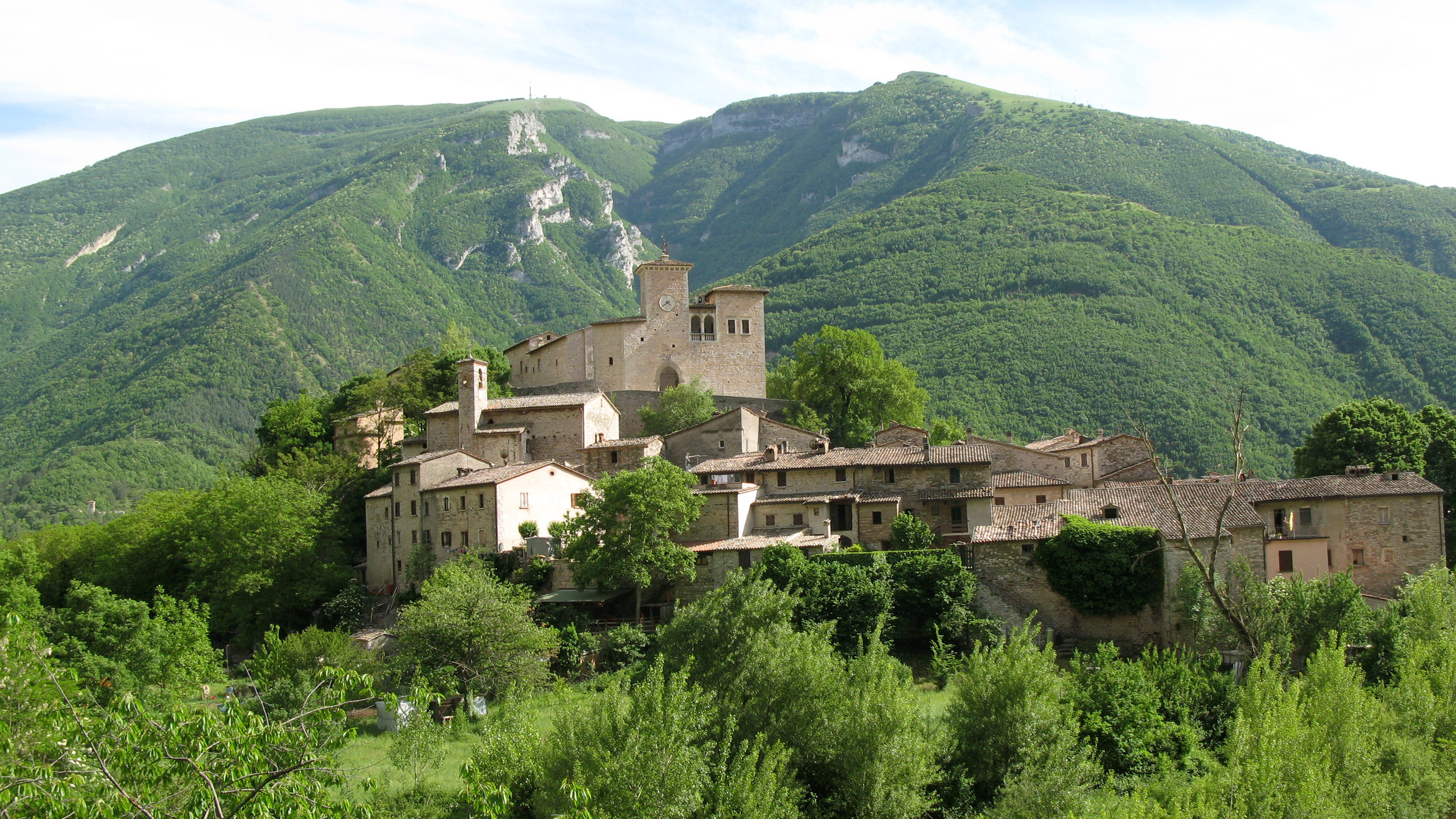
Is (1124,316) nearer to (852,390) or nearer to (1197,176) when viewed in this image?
(852,390)

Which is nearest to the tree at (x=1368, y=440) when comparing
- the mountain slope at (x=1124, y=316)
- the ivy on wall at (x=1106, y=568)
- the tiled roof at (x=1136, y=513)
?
the tiled roof at (x=1136, y=513)

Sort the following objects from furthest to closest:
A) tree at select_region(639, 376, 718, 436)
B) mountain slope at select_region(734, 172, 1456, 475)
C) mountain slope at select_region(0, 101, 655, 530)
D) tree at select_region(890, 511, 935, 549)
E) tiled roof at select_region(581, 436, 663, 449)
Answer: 1. mountain slope at select_region(0, 101, 655, 530)
2. mountain slope at select_region(734, 172, 1456, 475)
3. tree at select_region(639, 376, 718, 436)
4. tiled roof at select_region(581, 436, 663, 449)
5. tree at select_region(890, 511, 935, 549)

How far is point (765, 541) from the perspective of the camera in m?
42.1

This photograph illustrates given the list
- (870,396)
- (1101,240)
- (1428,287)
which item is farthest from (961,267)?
(870,396)

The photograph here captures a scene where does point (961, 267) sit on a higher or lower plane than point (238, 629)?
higher

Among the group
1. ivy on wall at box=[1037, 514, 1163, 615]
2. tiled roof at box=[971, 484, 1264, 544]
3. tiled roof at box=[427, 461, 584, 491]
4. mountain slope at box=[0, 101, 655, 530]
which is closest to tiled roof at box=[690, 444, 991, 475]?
tiled roof at box=[971, 484, 1264, 544]

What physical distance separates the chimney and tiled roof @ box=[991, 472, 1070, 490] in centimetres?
2303

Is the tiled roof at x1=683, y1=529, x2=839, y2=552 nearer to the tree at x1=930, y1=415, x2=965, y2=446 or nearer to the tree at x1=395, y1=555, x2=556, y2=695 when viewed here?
the tree at x1=395, y1=555, x2=556, y2=695

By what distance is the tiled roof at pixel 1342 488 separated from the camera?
4131cm

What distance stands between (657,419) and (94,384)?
94856 millimetres

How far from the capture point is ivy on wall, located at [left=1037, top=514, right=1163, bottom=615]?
3784 centimetres

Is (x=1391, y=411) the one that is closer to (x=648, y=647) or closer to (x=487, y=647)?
(x=648, y=647)

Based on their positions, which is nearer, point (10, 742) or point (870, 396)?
point (10, 742)

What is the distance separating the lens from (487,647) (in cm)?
3775
